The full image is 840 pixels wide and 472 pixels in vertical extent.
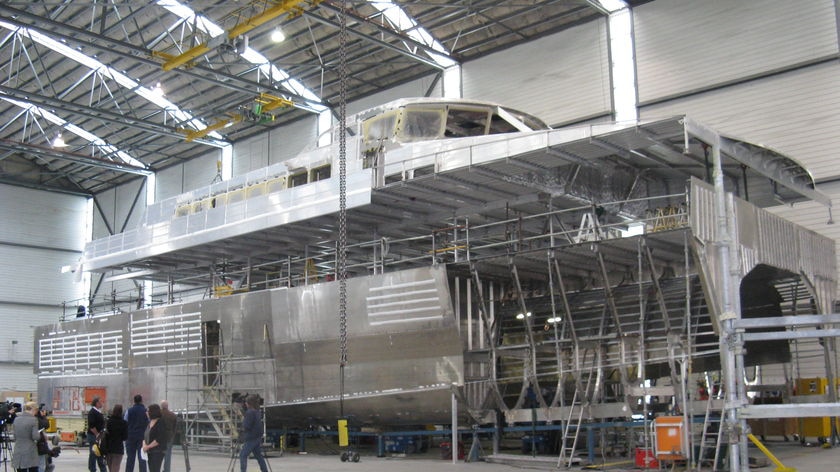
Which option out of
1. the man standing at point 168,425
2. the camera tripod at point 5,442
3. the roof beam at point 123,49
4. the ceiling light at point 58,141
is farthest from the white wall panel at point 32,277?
the man standing at point 168,425

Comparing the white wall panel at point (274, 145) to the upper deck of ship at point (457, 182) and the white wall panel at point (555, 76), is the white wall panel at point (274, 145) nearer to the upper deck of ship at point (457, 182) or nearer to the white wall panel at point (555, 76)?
the white wall panel at point (555, 76)

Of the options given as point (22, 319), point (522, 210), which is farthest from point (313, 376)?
point (22, 319)

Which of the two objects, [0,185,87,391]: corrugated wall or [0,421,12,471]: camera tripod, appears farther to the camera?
[0,185,87,391]: corrugated wall

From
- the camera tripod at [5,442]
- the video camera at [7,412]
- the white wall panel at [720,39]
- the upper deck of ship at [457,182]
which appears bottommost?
the camera tripod at [5,442]

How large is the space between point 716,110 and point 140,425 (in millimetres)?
21103

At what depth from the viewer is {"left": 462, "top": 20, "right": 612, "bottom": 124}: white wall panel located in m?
30.2

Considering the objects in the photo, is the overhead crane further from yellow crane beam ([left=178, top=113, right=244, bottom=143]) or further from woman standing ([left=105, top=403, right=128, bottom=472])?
woman standing ([left=105, top=403, right=128, bottom=472])

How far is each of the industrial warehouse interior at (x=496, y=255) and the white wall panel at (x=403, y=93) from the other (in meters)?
0.23

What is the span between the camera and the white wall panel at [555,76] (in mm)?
30234

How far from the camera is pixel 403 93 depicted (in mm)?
36750

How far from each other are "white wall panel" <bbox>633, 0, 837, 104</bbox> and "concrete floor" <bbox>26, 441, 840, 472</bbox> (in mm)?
12123

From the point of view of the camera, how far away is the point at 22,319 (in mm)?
47562

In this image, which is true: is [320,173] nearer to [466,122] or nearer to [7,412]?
[466,122]

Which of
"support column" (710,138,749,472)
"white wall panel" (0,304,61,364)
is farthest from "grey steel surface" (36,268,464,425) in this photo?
"white wall panel" (0,304,61,364)
